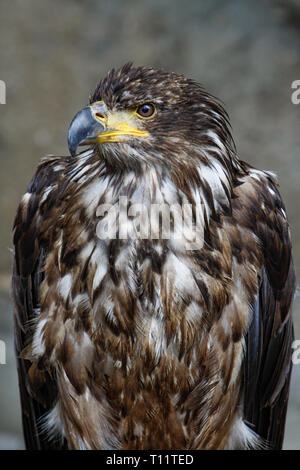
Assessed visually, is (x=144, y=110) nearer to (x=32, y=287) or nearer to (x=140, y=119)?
(x=140, y=119)

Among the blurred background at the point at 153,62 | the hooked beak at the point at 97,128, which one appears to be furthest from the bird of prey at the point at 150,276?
the blurred background at the point at 153,62

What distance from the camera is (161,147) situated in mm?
2182

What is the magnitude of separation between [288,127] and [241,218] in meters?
3.04

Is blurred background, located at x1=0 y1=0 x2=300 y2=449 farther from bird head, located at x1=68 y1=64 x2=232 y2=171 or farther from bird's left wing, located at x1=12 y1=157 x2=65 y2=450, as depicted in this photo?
bird head, located at x1=68 y1=64 x2=232 y2=171

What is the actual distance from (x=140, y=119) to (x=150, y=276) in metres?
0.53

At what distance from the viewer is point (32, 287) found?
255 centimetres

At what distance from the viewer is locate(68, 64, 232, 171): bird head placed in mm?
2146

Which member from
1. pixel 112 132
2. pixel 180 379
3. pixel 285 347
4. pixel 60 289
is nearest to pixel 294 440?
pixel 285 347

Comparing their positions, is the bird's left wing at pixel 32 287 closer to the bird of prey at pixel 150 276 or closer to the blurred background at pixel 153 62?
the bird of prey at pixel 150 276

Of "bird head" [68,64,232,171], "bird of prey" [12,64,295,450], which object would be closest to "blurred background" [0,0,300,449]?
"bird of prey" [12,64,295,450]

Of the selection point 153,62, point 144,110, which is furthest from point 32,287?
point 153,62

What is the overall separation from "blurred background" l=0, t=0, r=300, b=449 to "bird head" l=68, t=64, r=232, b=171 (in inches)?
113

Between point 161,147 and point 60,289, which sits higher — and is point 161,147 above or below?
above

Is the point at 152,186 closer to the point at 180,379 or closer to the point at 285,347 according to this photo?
Result: the point at 180,379
